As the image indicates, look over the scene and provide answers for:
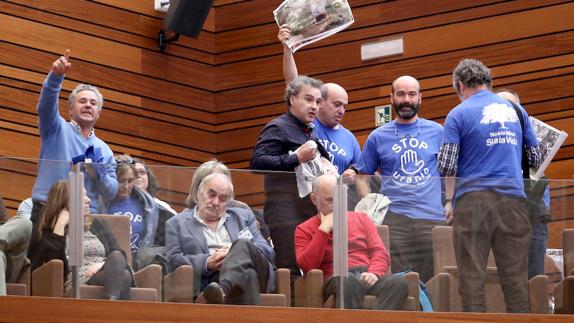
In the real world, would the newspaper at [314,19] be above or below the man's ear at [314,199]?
above

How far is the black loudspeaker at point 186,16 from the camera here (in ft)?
29.0

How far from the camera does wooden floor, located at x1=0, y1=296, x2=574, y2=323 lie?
223 inches

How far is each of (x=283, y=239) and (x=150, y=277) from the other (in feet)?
1.70

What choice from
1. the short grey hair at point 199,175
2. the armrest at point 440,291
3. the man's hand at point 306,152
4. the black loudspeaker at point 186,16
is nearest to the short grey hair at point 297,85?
the man's hand at point 306,152

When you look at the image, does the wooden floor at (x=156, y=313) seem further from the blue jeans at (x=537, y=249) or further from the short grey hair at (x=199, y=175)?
the blue jeans at (x=537, y=249)

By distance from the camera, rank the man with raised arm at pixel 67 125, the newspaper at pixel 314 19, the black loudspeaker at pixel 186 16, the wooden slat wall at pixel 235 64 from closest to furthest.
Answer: the man with raised arm at pixel 67 125 < the newspaper at pixel 314 19 < the wooden slat wall at pixel 235 64 < the black loudspeaker at pixel 186 16

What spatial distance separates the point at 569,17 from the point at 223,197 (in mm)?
3190

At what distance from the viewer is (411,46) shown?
8.80 meters

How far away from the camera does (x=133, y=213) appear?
5.75 metres

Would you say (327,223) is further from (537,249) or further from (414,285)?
(537,249)

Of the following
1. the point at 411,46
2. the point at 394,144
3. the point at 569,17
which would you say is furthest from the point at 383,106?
the point at 394,144

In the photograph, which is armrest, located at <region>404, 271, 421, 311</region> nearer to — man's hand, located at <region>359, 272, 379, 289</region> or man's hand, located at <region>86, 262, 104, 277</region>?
man's hand, located at <region>359, 272, 379, 289</region>

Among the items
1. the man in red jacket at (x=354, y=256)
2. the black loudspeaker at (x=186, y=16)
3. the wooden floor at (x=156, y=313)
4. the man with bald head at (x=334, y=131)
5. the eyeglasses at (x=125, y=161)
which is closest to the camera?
the wooden floor at (x=156, y=313)

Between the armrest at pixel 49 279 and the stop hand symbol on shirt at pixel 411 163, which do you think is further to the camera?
the stop hand symbol on shirt at pixel 411 163
